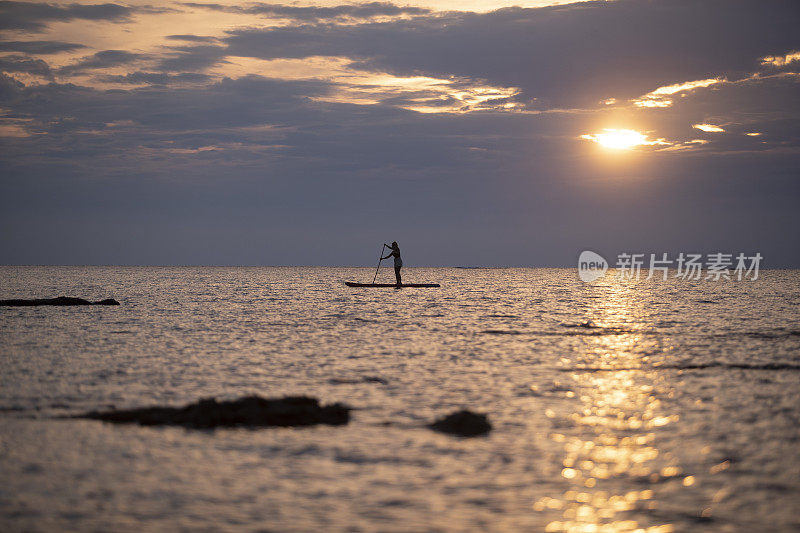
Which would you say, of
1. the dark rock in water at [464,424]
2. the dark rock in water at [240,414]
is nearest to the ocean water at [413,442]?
the dark rock in water at [464,424]

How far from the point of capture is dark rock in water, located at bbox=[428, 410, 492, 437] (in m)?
13.6

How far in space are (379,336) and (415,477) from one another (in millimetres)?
21286

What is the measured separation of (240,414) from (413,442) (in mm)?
3535

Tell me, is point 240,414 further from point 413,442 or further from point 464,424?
point 464,424

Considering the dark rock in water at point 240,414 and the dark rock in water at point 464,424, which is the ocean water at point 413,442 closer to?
the dark rock in water at point 464,424

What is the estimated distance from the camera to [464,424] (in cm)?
1369

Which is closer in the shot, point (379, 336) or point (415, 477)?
point (415, 477)

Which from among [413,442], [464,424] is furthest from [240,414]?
[464,424]

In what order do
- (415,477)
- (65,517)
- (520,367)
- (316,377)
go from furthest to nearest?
1. (520,367)
2. (316,377)
3. (415,477)
4. (65,517)

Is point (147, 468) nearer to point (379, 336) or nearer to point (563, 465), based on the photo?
point (563, 465)

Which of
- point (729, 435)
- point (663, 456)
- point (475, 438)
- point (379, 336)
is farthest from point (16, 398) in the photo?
point (379, 336)

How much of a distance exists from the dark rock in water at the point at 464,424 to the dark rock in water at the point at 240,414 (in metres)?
1.97

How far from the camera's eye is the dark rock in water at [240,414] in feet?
46.7

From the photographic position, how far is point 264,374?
827 inches
